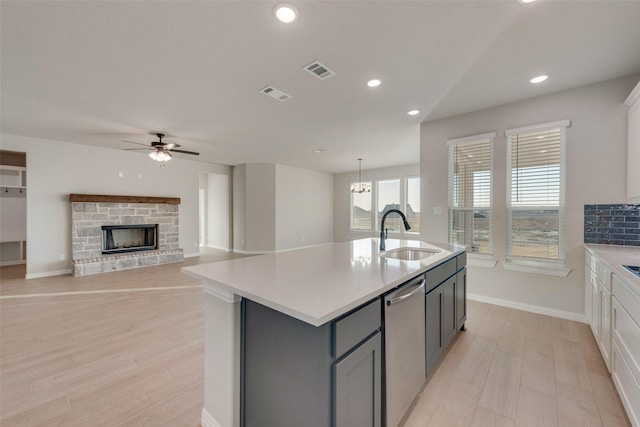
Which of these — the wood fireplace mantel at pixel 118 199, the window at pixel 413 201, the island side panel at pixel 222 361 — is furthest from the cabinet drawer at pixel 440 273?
the wood fireplace mantel at pixel 118 199

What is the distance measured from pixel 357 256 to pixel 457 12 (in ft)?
6.19

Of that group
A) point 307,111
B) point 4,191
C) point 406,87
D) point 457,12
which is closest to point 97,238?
point 4,191

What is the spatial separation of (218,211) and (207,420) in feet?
24.8

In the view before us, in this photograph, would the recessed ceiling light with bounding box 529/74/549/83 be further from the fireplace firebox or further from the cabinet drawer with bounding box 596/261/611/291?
the fireplace firebox

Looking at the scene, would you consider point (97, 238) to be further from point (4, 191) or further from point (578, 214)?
point (578, 214)

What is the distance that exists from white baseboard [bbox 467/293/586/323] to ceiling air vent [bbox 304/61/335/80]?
3.54 metres

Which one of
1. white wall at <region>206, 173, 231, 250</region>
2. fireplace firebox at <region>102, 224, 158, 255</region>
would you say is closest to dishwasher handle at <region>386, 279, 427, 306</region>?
fireplace firebox at <region>102, 224, 158, 255</region>

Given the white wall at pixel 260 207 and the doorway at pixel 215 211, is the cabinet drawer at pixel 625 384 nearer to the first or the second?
the white wall at pixel 260 207

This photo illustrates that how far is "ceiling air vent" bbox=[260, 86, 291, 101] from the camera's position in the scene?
2886mm

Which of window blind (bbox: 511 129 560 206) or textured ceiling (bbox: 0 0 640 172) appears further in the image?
window blind (bbox: 511 129 560 206)

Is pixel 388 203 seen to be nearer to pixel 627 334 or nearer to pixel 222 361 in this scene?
pixel 627 334

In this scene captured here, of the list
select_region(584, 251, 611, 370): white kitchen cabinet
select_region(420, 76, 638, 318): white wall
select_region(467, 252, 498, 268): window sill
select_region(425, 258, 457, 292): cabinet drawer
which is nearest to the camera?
select_region(425, 258, 457, 292): cabinet drawer

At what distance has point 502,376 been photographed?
78.1 inches

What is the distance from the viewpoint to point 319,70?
249cm
